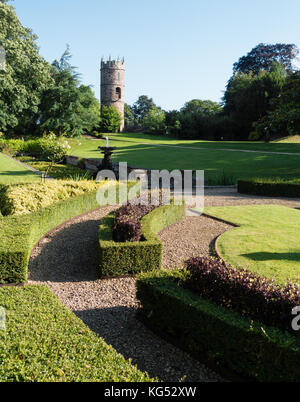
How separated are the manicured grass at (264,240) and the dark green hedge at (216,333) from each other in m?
1.13

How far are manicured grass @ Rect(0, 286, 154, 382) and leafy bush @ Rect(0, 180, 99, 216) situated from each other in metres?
5.11

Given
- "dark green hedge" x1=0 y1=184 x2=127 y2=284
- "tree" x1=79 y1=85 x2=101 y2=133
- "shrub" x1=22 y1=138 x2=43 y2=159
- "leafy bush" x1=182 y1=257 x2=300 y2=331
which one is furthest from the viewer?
"tree" x1=79 y1=85 x2=101 y2=133

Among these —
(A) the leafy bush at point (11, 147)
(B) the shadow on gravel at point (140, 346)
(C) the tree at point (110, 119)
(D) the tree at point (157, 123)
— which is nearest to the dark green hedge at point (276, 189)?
(B) the shadow on gravel at point (140, 346)

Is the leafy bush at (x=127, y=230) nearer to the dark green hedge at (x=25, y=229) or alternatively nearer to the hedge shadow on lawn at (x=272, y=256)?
the dark green hedge at (x=25, y=229)

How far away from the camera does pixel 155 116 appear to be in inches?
2274

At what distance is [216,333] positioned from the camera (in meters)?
4.14

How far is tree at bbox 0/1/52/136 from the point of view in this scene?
873 inches

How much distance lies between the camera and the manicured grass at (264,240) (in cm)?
688

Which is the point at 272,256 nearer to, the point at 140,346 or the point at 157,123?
the point at 140,346

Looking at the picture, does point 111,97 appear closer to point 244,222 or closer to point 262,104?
point 262,104

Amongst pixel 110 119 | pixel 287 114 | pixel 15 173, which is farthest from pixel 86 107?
pixel 287 114

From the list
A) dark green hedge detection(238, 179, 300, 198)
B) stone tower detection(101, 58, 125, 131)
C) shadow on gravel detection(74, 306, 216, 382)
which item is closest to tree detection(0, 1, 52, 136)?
dark green hedge detection(238, 179, 300, 198)

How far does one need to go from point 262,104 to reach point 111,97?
3033 centimetres

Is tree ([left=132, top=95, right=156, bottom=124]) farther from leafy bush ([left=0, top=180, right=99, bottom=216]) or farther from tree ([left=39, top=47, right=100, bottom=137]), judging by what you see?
leafy bush ([left=0, top=180, right=99, bottom=216])
